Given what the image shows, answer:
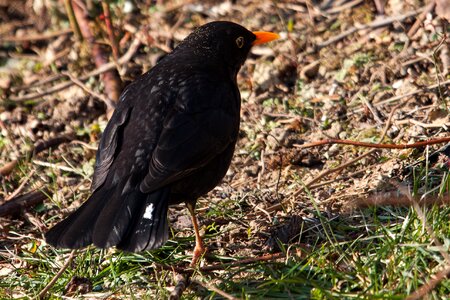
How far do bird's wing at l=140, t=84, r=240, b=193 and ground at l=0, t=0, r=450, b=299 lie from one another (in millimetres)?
569

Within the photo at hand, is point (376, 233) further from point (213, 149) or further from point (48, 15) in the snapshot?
point (48, 15)

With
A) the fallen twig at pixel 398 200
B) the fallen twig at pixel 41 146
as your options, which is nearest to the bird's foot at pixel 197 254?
the fallen twig at pixel 398 200

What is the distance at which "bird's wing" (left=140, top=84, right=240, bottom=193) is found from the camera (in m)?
4.91

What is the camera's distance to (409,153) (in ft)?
19.2

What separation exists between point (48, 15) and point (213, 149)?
5253mm

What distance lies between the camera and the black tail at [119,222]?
457 cm

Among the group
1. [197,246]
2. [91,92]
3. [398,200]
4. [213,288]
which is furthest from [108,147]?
[91,92]

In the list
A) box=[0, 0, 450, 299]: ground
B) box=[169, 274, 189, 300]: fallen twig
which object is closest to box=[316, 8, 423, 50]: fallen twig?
box=[0, 0, 450, 299]: ground

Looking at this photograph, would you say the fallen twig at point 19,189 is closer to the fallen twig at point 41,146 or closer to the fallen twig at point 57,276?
the fallen twig at point 41,146

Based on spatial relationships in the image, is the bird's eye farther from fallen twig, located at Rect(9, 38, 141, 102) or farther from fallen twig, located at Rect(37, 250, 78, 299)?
fallen twig, located at Rect(37, 250, 78, 299)

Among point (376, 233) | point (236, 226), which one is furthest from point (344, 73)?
point (376, 233)

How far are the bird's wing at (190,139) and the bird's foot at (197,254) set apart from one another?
0.55 m

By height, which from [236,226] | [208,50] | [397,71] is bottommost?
[236,226]

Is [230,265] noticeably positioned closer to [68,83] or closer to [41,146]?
[41,146]
